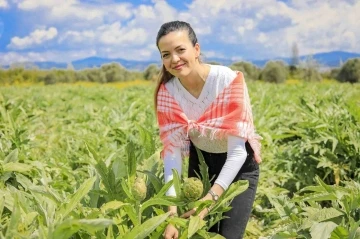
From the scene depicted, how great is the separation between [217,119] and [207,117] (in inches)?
2.4

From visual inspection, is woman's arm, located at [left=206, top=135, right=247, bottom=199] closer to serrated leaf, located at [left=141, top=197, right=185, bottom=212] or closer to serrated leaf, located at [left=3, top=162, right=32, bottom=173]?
serrated leaf, located at [left=141, top=197, right=185, bottom=212]

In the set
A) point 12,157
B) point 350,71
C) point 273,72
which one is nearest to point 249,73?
point 273,72

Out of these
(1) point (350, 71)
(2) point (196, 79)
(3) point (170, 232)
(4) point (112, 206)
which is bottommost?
(1) point (350, 71)

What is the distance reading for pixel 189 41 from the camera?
2.53m

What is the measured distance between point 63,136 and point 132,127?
99 centimetres

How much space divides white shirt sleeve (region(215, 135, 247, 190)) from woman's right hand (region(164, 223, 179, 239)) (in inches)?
Result: 12.4

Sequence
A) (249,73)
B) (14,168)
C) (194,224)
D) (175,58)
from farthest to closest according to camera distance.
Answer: (249,73), (14,168), (175,58), (194,224)

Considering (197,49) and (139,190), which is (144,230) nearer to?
(139,190)

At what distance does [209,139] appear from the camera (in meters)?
2.66

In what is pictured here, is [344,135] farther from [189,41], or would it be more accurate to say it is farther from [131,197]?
[131,197]

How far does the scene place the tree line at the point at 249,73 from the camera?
50.0 meters

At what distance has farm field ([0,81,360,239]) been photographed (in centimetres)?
209

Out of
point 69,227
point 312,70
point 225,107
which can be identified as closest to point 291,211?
point 225,107

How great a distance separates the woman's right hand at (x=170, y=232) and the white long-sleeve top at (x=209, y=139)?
0.88 feet
